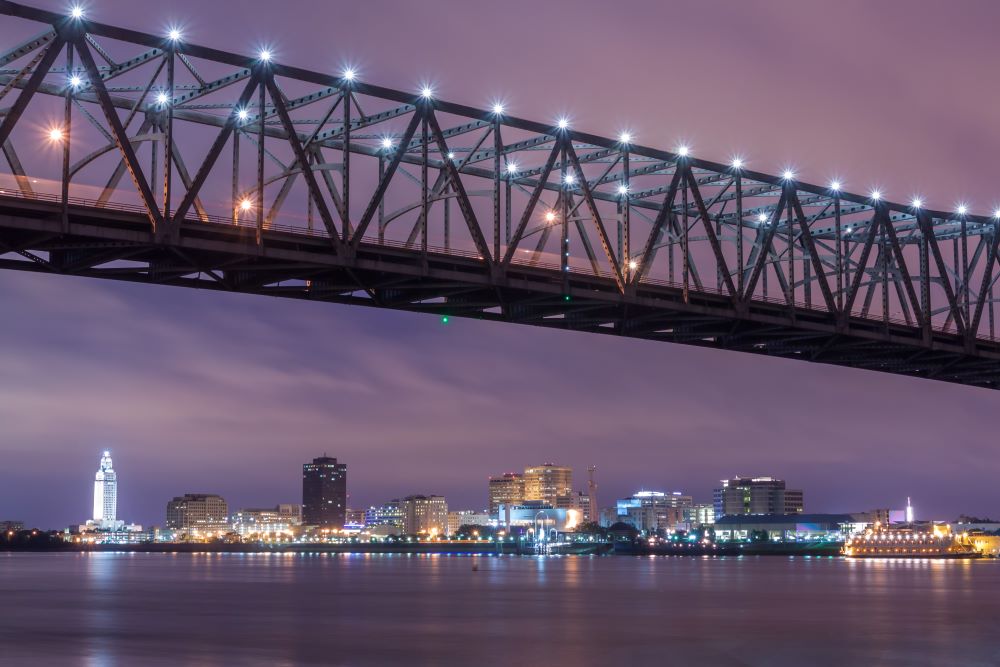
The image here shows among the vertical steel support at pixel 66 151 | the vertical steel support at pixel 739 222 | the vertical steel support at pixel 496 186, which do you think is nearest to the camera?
the vertical steel support at pixel 66 151

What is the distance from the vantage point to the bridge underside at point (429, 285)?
131 ft

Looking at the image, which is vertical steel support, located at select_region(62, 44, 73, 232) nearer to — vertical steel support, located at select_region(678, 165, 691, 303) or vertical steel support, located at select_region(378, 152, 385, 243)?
vertical steel support, located at select_region(378, 152, 385, 243)

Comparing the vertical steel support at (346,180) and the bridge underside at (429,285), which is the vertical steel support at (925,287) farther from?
the vertical steel support at (346,180)

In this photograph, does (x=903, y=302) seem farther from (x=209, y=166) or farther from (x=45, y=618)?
(x=45, y=618)

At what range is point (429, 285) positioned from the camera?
1849 inches

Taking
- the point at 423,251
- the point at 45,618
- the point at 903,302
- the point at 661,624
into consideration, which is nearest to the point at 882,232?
the point at 903,302

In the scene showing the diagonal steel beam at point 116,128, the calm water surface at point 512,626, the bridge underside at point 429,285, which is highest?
the diagonal steel beam at point 116,128

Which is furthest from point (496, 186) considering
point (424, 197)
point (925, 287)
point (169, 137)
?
point (925, 287)

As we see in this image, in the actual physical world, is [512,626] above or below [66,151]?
below

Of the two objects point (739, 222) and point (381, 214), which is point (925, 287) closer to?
point (739, 222)

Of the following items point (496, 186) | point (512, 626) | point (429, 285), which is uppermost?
point (496, 186)

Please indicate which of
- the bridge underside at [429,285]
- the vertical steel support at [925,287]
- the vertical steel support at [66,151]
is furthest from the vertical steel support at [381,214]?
the vertical steel support at [925,287]

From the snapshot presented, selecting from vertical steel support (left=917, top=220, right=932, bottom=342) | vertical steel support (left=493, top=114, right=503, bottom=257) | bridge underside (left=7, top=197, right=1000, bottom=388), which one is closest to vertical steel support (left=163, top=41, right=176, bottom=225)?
bridge underside (left=7, top=197, right=1000, bottom=388)

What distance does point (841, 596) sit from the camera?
243 feet
